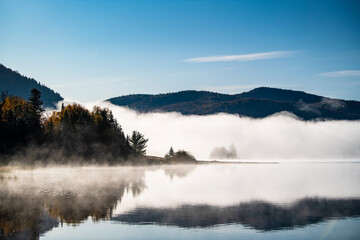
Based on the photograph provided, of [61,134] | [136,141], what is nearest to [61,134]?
[61,134]

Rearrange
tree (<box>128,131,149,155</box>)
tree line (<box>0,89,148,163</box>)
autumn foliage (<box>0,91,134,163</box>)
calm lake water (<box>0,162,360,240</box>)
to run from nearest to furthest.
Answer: calm lake water (<box>0,162,360,240</box>), tree line (<box>0,89,148,163</box>), autumn foliage (<box>0,91,134,163</box>), tree (<box>128,131,149,155</box>)

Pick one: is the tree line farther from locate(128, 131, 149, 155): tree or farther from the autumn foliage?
locate(128, 131, 149, 155): tree

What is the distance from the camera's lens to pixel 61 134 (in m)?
127

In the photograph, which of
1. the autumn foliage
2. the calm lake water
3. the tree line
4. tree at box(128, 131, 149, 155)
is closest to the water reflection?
the calm lake water

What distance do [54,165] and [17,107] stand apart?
730 inches

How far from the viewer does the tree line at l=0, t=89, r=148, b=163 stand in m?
108

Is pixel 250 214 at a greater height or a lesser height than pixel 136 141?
lesser

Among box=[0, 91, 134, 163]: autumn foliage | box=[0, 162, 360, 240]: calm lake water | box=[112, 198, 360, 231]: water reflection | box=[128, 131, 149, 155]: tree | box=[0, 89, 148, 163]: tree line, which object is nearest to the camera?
box=[0, 162, 360, 240]: calm lake water

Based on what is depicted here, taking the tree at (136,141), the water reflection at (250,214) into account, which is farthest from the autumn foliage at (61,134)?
the water reflection at (250,214)

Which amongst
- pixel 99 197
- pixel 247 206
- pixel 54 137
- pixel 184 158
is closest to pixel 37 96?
pixel 54 137

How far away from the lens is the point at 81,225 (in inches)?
1117

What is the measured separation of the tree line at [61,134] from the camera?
10844 cm

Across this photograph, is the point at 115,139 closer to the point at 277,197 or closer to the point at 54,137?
the point at 54,137

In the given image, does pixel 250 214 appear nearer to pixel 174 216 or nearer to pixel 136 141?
pixel 174 216
